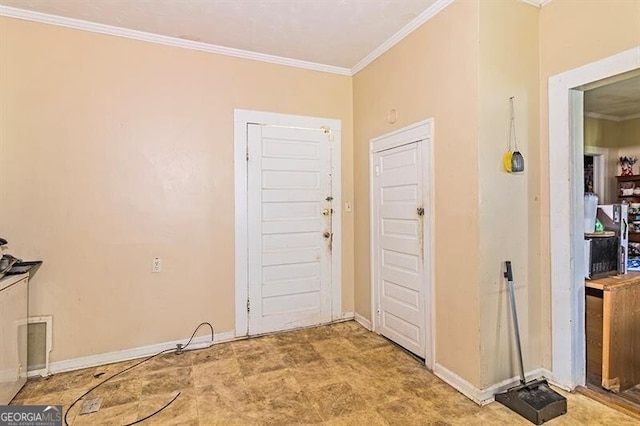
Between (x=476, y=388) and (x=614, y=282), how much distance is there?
49.7 inches

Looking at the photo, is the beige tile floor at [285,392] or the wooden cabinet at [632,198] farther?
the wooden cabinet at [632,198]

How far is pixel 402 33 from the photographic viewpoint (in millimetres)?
2830

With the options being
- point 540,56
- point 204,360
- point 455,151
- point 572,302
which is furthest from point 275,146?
point 572,302

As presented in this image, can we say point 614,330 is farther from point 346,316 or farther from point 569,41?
point 346,316

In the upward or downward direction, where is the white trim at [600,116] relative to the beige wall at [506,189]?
upward

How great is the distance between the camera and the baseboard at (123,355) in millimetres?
2656

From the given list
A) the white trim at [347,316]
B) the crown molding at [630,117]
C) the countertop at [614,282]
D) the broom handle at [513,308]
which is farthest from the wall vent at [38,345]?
the crown molding at [630,117]

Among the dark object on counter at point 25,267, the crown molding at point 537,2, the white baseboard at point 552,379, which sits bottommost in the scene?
the white baseboard at point 552,379

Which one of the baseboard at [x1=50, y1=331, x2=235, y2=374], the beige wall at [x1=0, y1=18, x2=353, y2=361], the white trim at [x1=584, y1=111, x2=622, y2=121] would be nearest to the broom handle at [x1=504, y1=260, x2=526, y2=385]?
the beige wall at [x1=0, y1=18, x2=353, y2=361]

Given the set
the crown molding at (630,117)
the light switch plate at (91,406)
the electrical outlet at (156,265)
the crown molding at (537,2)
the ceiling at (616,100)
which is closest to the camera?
the light switch plate at (91,406)

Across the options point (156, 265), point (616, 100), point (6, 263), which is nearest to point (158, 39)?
point (156, 265)

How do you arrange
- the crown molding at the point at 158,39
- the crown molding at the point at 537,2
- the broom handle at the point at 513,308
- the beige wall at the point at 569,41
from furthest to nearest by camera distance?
the crown molding at the point at 158,39 → the crown molding at the point at 537,2 → the broom handle at the point at 513,308 → the beige wall at the point at 569,41

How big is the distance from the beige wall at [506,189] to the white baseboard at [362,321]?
4.56 ft

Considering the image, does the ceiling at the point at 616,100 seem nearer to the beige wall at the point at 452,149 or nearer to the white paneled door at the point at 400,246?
the beige wall at the point at 452,149
